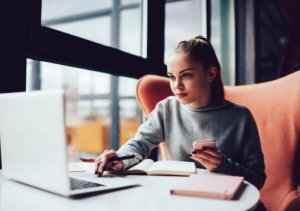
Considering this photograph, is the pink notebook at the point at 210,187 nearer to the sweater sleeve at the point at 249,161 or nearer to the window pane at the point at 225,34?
the sweater sleeve at the point at 249,161

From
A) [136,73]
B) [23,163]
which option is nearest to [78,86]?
[136,73]

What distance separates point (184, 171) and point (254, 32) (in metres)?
2.44

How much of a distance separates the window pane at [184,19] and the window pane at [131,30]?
27 cm

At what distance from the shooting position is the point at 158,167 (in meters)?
1.00

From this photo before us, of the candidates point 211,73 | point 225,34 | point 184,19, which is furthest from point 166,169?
point 225,34

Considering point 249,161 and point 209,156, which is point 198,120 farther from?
point 209,156

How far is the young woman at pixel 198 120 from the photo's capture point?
122 cm

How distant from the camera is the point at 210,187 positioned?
0.73 metres

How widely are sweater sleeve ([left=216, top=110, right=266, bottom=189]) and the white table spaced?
21 centimetres

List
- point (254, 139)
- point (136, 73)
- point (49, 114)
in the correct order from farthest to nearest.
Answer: point (136, 73) → point (254, 139) → point (49, 114)

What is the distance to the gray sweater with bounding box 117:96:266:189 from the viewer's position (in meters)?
1.21

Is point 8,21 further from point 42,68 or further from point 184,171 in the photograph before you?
point 184,171

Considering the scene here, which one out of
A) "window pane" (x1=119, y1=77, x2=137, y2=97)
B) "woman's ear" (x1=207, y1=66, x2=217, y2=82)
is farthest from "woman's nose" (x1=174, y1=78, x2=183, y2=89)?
"window pane" (x1=119, y1=77, x2=137, y2=97)

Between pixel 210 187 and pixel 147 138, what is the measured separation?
652mm
